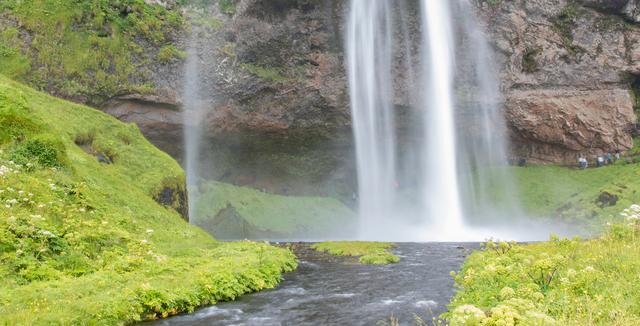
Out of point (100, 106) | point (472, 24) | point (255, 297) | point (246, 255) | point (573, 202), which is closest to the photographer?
point (255, 297)

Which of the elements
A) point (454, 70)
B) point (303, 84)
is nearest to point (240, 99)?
point (303, 84)

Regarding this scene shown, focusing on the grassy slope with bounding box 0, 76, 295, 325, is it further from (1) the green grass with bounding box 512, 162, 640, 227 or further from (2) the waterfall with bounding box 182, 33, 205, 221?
(1) the green grass with bounding box 512, 162, 640, 227

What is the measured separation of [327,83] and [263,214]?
45.8 ft

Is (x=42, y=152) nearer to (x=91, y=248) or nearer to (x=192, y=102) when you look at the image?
(x=91, y=248)

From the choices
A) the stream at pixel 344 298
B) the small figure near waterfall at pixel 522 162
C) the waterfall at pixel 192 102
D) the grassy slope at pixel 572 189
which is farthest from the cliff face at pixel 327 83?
the stream at pixel 344 298

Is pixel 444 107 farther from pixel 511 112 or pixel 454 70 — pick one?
pixel 511 112

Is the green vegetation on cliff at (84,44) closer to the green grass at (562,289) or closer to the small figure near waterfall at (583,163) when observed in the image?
the green grass at (562,289)

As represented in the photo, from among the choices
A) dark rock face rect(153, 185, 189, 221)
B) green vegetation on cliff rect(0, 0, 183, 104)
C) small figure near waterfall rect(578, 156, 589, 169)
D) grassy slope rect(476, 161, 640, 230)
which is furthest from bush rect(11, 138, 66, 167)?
small figure near waterfall rect(578, 156, 589, 169)

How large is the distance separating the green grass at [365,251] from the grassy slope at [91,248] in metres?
3.62

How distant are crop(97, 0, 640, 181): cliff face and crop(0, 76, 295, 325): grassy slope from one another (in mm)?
21387

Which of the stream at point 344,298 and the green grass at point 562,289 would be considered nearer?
the green grass at point 562,289

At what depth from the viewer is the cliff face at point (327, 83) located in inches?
1766

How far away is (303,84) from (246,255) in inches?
1192

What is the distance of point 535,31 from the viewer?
47.8m
